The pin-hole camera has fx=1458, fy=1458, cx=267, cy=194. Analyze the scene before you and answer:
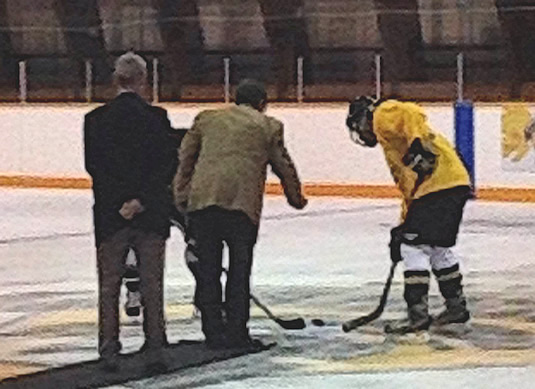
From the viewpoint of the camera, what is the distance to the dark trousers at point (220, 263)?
247 inches

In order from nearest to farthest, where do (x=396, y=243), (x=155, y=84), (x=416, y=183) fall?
(x=416, y=183) → (x=396, y=243) → (x=155, y=84)

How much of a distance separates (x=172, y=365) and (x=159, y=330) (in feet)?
0.55

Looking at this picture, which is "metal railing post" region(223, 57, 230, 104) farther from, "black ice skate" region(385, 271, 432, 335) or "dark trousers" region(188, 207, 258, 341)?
"dark trousers" region(188, 207, 258, 341)

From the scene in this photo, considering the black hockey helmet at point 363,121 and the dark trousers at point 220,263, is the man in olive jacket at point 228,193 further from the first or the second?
the black hockey helmet at point 363,121

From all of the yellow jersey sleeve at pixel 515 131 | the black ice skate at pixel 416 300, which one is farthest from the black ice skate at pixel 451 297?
the yellow jersey sleeve at pixel 515 131

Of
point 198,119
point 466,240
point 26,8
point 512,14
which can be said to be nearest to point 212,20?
A: point 26,8

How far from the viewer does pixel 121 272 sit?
5.78 metres

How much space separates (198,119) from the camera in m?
6.38

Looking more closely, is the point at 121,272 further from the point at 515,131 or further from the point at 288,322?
the point at 515,131

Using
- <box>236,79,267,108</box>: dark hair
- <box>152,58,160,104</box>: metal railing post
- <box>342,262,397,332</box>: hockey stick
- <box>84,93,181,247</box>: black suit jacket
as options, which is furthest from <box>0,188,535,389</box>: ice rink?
<box>152,58,160,104</box>: metal railing post

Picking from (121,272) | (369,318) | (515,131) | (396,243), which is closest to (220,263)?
(121,272)

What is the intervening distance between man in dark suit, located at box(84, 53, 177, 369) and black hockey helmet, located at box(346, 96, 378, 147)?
1277 mm

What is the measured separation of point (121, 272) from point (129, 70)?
80cm

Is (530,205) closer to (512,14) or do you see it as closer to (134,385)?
(512,14)
